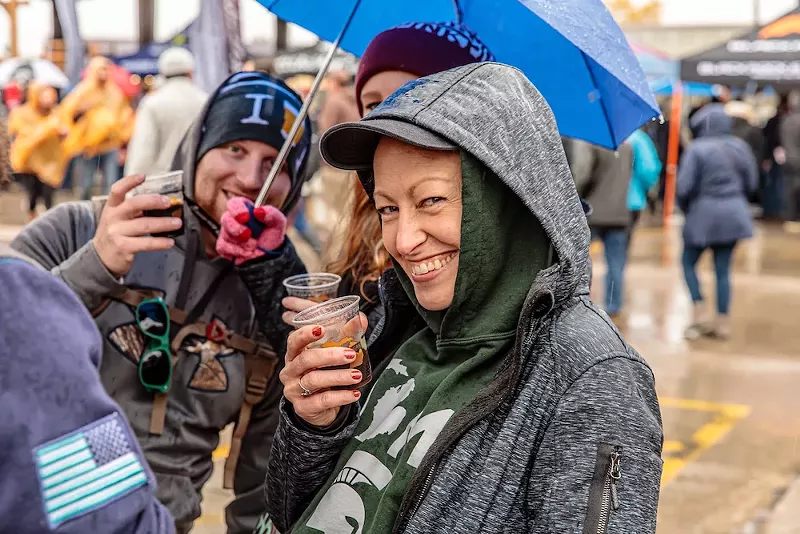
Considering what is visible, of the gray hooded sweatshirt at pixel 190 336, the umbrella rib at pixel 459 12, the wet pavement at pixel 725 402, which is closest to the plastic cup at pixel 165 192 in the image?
the gray hooded sweatshirt at pixel 190 336

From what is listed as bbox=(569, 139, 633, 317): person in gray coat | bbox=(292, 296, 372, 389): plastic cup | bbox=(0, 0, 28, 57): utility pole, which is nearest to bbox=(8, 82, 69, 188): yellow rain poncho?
bbox=(569, 139, 633, 317): person in gray coat

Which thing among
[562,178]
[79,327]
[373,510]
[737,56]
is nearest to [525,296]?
[562,178]

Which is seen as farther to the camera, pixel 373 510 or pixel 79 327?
pixel 373 510

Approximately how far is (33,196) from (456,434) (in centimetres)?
1468

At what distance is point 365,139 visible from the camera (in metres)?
2.02

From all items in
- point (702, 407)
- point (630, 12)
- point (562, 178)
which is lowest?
point (702, 407)

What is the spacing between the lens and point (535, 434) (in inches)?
66.7

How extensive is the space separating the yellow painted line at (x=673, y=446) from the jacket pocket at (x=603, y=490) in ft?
16.6

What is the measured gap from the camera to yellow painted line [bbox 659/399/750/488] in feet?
20.1

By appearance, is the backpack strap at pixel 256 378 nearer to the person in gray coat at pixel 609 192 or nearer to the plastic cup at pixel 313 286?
the plastic cup at pixel 313 286

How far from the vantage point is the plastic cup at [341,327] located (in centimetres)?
191

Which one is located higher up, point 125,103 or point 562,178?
point 125,103

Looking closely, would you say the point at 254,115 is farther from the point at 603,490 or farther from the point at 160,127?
the point at 160,127

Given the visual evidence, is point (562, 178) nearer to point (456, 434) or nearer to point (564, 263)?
point (564, 263)
